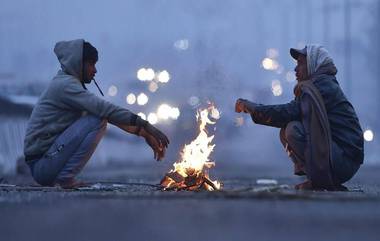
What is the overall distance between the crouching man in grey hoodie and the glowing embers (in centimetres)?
37

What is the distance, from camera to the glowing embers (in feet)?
23.5

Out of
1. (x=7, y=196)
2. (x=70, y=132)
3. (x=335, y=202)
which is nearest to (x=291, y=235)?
(x=335, y=202)

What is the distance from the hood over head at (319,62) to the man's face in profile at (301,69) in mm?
113

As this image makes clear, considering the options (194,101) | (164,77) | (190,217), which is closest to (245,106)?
(190,217)

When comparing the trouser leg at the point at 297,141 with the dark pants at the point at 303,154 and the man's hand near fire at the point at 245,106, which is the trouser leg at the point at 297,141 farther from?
the man's hand near fire at the point at 245,106

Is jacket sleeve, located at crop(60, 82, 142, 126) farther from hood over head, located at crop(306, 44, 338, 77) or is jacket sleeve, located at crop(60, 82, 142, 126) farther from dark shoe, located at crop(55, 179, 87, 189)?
hood over head, located at crop(306, 44, 338, 77)

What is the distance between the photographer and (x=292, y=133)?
706 cm

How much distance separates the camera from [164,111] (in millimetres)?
24859

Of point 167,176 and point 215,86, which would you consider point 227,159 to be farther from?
point 167,176

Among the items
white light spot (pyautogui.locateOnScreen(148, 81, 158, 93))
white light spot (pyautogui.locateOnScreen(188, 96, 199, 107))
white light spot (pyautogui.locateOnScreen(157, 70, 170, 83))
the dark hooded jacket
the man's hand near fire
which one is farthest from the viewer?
white light spot (pyautogui.locateOnScreen(148, 81, 158, 93))

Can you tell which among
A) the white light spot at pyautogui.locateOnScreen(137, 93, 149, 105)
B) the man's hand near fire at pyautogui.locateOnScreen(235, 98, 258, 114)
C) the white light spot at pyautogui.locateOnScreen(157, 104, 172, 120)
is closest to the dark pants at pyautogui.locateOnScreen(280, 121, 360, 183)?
the man's hand near fire at pyautogui.locateOnScreen(235, 98, 258, 114)

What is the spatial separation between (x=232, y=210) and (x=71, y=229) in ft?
3.87

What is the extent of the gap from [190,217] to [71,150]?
9.39 ft

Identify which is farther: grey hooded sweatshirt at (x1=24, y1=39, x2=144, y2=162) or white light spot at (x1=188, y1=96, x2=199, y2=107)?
white light spot at (x1=188, y1=96, x2=199, y2=107)
